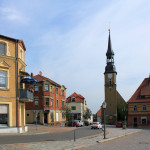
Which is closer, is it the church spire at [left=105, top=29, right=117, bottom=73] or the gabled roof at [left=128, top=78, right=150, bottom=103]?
the gabled roof at [left=128, top=78, right=150, bottom=103]

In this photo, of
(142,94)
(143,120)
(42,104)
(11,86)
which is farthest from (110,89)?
(11,86)

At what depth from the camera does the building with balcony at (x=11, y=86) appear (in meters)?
23.4

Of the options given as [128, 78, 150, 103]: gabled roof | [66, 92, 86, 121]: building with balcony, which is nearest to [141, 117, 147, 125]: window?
[128, 78, 150, 103]: gabled roof

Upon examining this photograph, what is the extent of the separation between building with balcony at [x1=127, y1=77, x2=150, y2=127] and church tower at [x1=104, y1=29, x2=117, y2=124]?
10.3m

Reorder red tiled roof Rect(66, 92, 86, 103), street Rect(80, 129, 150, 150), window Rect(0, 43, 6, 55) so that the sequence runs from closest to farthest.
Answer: street Rect(80, 129, 150, 150) → window Rect(0, 43, 6, 55) → red tiled roof Rect(66, 92, 86, 103)

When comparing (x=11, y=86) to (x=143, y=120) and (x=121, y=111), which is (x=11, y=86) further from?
(x=121, y=111)

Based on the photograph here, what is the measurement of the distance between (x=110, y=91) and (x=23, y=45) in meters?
41.3

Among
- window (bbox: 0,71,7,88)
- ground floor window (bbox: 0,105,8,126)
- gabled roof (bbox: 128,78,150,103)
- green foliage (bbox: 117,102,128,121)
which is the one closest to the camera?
ground floor window (bbox: 0,105,8,126)

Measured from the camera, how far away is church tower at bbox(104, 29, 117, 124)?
6245 cm

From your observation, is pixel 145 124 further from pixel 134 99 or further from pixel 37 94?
pixel 37 94

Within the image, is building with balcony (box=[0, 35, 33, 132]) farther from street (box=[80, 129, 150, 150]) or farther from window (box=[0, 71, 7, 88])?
street (box=[80, 129, 150, 150])

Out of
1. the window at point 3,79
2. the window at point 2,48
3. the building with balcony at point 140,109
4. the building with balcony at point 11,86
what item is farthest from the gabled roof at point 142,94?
the window at point 2,48

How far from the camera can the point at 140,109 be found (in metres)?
50.9

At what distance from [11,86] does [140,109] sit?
114ft
